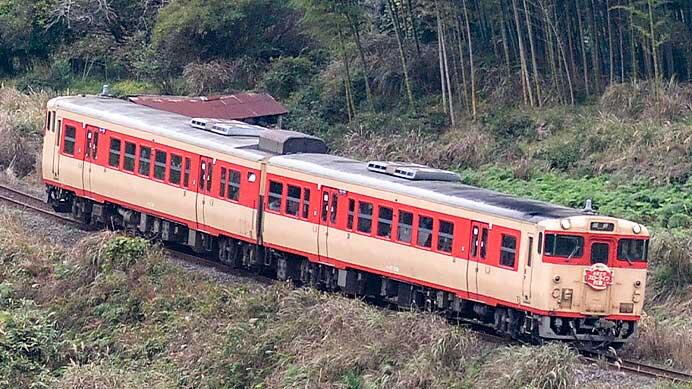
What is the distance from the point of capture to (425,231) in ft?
53.7

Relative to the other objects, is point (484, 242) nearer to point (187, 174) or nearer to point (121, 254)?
point (121, 254)

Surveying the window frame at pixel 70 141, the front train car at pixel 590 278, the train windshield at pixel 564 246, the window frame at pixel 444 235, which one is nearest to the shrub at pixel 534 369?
the front train car at pixel 590 278

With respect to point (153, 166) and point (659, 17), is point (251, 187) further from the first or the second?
point (659, 17)

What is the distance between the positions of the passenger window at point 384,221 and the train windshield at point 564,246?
2.49 m

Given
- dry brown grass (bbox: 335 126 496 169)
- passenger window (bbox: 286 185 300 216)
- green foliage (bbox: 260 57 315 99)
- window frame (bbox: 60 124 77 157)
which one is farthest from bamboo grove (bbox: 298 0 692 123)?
passenger window (bbox: 286 185 300 216)

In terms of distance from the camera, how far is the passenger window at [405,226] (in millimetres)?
16547

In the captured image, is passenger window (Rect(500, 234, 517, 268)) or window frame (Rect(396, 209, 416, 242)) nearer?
passenger window (Rect(500, 234, 517, 268))

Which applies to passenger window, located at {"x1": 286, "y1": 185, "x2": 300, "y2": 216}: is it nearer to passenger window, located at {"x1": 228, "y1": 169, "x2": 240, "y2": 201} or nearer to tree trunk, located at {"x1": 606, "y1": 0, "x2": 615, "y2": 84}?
passenger window, located at {"x1": 228, "y1": 169, "x2": 240, "y2": 201}

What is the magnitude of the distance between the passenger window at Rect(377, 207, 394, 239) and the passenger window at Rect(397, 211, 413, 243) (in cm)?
16

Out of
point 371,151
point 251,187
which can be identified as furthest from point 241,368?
point 371,151

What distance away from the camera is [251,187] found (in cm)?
1877

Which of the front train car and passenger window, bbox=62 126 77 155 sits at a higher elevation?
passenger window, bbox=62 126 77 155

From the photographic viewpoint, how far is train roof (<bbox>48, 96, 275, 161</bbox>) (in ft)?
63.1

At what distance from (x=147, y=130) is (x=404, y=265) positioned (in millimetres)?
5523
